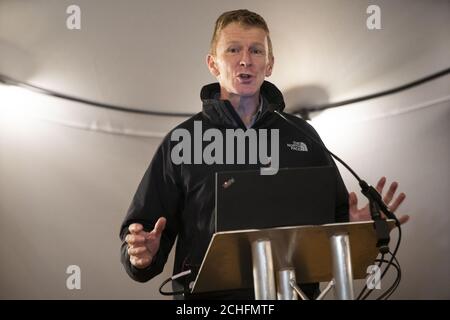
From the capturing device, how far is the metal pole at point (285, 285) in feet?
4.20

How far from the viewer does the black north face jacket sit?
1.75 metres

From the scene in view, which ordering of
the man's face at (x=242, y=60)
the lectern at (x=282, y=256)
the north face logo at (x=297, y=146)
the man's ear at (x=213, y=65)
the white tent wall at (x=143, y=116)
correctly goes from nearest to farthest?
1. the lectern at (x=282, y=256)
2. the north face logo at (x=297, y=146)
3. the man's face at (x=242, y=60)
4. the man's ear at (x=213, y=65)
5. the white tent wall at (x=143, y=116)

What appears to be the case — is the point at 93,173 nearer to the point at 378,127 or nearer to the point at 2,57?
the point at 2,57

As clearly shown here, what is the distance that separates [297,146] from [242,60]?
0.36m

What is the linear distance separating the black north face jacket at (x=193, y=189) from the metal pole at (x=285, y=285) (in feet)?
1.21

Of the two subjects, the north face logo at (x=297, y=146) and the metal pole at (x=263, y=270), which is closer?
the metal pole at (x=263, y=270)

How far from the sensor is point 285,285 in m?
1.29

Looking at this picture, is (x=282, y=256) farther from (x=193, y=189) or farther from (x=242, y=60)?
(x=242, y=60)

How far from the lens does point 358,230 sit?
4.05 feet

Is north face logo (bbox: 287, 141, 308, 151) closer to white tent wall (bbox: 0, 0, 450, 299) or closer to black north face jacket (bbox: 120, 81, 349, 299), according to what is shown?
black north face jacket (bbox: 120, 81, 349, 299)

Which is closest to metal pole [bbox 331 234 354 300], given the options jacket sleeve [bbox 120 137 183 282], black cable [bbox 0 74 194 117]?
jacket sleeve [bbox 120 137 183 282]

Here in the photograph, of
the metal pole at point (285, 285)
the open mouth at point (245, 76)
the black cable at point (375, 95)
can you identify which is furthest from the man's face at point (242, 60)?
the metal pole at point (285, 285)

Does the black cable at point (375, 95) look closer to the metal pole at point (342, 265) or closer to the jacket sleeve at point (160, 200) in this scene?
the jacket sleeve at point (160, 200)
